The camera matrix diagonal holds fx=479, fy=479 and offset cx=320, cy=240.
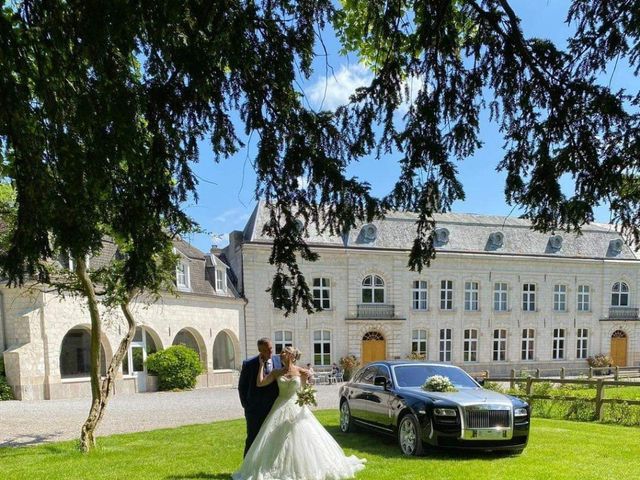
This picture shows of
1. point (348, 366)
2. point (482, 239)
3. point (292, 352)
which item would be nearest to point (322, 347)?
point (348, 366)

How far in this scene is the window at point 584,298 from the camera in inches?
1262

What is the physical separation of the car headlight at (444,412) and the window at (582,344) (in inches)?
1137

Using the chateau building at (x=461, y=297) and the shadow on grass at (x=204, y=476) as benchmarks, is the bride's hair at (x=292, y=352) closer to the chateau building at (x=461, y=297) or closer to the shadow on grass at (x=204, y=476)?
the shadow on grass at (x=204, y=476)

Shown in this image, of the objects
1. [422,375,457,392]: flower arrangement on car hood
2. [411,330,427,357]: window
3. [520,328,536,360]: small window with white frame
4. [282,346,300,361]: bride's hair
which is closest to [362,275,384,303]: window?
[411,330,427,357]: window

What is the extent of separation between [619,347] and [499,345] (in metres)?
9.69

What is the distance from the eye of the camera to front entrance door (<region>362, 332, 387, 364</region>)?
2853cm

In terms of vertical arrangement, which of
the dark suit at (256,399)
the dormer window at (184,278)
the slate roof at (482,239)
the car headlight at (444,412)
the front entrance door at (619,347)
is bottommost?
the front entrance door at (619,347)

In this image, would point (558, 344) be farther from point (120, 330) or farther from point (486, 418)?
point (486, 418)

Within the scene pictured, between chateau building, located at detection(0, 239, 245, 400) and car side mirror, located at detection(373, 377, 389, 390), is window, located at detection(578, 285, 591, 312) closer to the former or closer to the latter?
chateau building, located at detection(0, 239, 245, 400)

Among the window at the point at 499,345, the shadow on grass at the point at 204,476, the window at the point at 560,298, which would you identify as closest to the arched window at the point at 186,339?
the window at the point at 499,345

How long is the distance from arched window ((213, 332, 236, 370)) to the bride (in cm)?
2097

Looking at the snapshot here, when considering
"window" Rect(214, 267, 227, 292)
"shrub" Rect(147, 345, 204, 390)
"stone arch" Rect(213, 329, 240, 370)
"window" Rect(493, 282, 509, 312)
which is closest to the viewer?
"shrub" Rect(147, 345, 204, 390)

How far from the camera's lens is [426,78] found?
11.9 feet

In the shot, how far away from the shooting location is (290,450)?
20.6 ft
